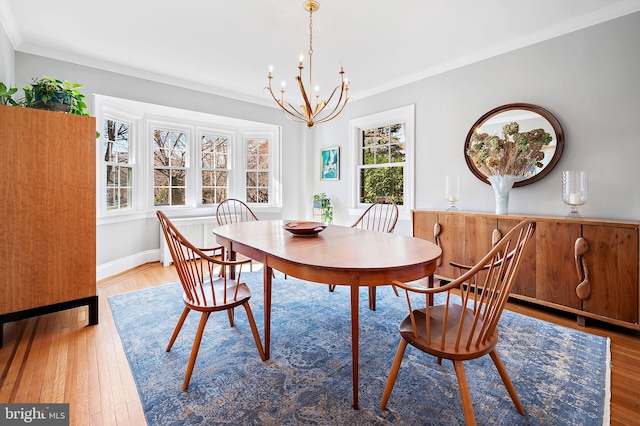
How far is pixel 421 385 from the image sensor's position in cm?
170

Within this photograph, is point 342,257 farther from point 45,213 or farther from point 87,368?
point 45,213

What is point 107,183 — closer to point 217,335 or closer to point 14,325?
point 14,325

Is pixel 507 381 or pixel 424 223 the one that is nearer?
pixel 507 381

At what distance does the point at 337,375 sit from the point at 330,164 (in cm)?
393

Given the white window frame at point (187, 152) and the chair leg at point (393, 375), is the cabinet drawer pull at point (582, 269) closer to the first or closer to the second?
the chair leg at point (393, 375)

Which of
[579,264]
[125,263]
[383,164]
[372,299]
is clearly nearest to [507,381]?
[372,299]

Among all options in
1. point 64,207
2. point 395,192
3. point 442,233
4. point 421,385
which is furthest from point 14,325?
point 395,192

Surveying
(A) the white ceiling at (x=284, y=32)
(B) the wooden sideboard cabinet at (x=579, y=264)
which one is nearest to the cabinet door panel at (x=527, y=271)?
(B) the wooden sideboard cabinet at (x=579, y=264)

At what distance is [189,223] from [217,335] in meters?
2.73

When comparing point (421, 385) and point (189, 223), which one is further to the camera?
point (189, 223)

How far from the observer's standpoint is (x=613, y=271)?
230 centimetres

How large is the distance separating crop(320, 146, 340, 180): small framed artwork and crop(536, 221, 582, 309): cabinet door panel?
3117mm

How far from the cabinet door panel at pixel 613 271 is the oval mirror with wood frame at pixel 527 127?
76 centimetres

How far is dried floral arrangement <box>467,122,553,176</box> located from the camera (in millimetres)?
2852
